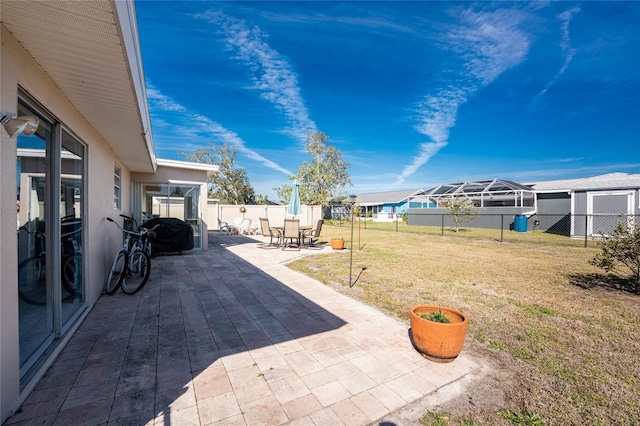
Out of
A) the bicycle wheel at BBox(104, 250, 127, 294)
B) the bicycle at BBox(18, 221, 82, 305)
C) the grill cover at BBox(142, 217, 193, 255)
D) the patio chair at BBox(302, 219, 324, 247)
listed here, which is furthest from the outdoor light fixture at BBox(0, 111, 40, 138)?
the patio chair at BBox(302, 219, 324, 247)

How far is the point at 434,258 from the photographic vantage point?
305 inches

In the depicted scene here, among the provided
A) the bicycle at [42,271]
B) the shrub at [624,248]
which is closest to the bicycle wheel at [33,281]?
the bicycle at [42,271]

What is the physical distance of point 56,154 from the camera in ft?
8.52

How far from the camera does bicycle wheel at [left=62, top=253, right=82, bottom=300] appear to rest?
9.48ft

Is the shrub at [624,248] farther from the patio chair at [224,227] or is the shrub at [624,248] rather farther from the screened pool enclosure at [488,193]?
the patio chair at [224,227]

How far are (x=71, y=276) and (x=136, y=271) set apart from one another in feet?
5.00

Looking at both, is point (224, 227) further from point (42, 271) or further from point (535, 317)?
point (535, 317)

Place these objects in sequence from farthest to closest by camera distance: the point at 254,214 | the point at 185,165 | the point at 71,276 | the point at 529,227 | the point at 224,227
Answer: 1. the point at 254,214
2. the point at 529,227
3. the point at 224,227
4. the point at 185,165
5. the point at 71,276

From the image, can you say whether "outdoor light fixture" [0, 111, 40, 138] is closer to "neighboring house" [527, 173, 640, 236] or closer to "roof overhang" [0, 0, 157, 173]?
"roof overhang" [0, 0, 157, 173]

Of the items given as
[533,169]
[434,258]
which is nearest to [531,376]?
[434,258]

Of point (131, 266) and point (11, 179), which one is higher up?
point (11, 179)

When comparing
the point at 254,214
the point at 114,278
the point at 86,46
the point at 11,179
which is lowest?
the point at 114,278

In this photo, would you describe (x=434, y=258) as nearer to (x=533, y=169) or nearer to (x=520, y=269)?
(x=520, y=269)

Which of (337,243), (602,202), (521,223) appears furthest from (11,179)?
(521,223)
